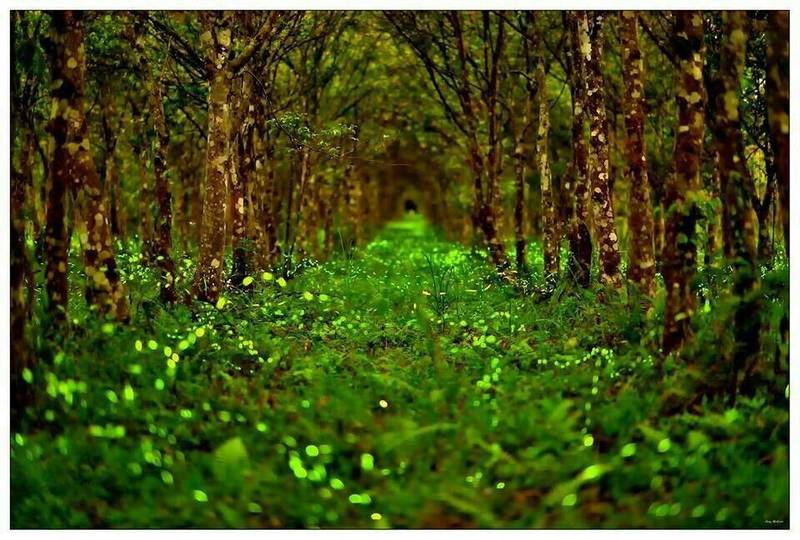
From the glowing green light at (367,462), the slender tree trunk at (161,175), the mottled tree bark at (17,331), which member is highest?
the slender tree trunk at (161,175)

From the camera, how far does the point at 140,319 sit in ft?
31.0

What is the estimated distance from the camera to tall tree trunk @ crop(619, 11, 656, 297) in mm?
10508

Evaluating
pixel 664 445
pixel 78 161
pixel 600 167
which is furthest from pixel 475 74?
pixel 664 445

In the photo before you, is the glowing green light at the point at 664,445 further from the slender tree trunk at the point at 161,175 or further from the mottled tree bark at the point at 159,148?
the mottled tree bark at the point at 159,148

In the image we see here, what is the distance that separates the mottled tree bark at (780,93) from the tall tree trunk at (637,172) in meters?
3.29

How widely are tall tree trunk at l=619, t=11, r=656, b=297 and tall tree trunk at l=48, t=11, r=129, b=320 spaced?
682 cm

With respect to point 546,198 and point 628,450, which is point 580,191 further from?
point 628,450

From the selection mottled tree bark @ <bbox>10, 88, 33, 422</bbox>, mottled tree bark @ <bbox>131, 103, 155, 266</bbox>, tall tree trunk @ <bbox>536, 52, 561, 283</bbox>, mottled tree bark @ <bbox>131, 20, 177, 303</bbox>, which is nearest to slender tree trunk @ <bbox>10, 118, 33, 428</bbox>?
mottled tree bark @ <bbox>10, 88, 33, 422</bbox>

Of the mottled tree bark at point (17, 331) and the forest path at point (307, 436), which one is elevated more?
the mottled tree bark at point (17, 331)

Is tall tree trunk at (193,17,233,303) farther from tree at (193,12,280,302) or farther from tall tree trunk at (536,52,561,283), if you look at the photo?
tall tree trunk at (536,52,561,283)

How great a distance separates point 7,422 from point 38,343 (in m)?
0.98

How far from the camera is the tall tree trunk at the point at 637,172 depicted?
10.5m

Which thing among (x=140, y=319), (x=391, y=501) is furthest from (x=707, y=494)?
(x=140, y=319)

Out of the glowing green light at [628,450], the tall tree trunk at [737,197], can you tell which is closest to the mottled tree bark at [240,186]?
the tall tree trunk at [737,197]
